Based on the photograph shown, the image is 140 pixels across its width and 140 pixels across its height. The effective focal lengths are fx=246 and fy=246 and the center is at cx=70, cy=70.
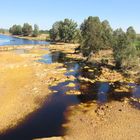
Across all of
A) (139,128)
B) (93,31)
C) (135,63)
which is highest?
(93,31)

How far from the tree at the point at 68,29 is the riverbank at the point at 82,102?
330 ft

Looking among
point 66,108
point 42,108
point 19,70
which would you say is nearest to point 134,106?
point 66,108

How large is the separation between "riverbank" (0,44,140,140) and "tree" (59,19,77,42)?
330 ft

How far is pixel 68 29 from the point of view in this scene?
17462 centimetres

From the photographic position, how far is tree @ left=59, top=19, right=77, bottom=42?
175m

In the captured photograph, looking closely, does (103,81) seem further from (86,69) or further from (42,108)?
(42,108)

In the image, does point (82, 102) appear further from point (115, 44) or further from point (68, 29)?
point (68, 29)

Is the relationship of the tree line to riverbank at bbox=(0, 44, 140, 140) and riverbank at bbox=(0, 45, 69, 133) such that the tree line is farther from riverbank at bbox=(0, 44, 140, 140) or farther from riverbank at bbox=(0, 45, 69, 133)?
riverbank at bbox=(0, 45, 69, 133)

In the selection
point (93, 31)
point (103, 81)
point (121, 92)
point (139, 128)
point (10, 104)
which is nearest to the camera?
point (139, 128)

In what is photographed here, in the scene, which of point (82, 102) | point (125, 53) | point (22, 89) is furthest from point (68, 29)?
point (82, 102)

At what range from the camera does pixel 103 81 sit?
6275cm

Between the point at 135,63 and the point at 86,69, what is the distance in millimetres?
15510

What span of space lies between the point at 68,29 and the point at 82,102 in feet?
433

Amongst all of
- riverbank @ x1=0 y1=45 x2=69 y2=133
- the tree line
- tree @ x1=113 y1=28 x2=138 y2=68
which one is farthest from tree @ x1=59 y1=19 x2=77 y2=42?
tree @ x1=113 y1=28 x2=138 y2=68
